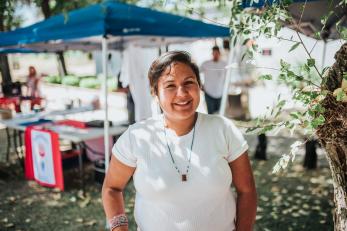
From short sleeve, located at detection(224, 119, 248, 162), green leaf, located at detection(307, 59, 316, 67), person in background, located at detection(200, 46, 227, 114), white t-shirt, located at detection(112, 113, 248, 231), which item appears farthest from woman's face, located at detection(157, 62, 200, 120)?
person in background, located at detection(200, 46, 227, 114)

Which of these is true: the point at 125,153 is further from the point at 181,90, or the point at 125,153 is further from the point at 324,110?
the point at 324,110

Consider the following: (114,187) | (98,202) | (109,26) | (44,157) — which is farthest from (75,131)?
(114,187)

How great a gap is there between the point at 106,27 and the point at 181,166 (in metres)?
3.18

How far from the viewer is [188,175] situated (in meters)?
1.72

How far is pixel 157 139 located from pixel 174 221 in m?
0.42

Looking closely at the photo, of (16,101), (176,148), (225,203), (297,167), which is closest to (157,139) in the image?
(176,148)

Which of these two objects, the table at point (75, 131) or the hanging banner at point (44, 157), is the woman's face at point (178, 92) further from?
the hanging banner at point (44, 157)

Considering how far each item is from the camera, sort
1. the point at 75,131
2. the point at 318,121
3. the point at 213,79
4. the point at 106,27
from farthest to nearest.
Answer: the point at 213,79, the point at 75,131, the point at 106,27, the point at 318,121

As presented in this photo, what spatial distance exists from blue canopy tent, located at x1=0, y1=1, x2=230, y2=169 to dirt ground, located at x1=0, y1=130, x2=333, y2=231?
83 centimetres

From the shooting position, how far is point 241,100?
10805 millimetres

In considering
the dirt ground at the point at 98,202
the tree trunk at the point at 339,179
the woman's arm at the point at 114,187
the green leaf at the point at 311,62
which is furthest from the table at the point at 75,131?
the green leaf at the point at 311,62

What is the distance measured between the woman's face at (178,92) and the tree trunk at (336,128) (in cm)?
62

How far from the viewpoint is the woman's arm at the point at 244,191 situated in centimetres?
180

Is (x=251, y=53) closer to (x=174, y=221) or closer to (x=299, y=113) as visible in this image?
(x=299, y=113)
